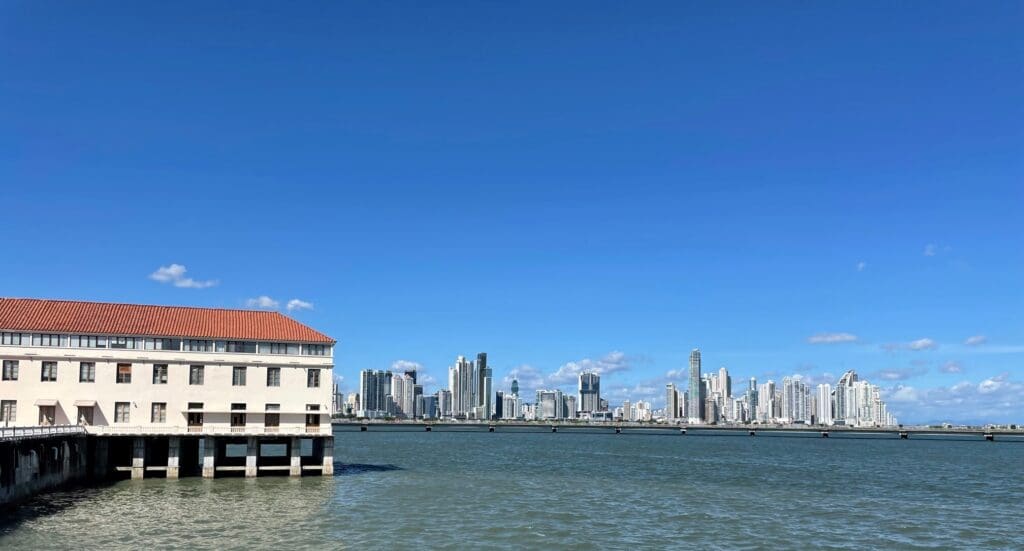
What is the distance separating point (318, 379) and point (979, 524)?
5564 centimetres

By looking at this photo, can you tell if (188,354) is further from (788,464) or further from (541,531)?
(788,464)

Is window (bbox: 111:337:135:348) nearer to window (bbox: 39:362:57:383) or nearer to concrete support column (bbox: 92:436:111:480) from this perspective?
window (bbox: 39:362:57:383)

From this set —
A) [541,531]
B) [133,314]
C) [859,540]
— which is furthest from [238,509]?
[859,540]

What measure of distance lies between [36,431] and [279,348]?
21.9 meters

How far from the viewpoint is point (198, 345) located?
7644 cm

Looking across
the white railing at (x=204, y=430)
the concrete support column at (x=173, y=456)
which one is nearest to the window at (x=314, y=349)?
the white railing at (x=204, y=430)

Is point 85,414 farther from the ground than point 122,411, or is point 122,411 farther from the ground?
point 122,411

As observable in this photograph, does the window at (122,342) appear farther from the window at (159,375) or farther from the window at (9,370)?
the window at (9,370)

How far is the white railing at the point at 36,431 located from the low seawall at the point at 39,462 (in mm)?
68

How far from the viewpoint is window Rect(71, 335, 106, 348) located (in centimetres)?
7350

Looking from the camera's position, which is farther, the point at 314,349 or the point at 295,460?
the point at 314,349

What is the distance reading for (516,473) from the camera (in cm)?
10000

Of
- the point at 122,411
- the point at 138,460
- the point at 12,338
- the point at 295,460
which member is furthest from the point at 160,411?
the point at 12,338

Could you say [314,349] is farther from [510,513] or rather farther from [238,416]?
[510,513]
